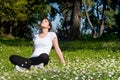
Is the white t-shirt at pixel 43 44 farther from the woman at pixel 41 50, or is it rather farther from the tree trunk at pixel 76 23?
the tree trunk at pixel 76 23

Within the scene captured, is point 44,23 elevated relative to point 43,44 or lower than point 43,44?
elevated

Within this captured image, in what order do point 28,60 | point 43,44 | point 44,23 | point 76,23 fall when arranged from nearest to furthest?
1. point 28,60
2. point 44,23
3. point 43,44
4. point 76,23

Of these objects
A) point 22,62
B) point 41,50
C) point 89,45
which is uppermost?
point 41,50

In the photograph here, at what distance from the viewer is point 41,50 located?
1504 centimetres

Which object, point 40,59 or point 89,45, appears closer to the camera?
point 40,59

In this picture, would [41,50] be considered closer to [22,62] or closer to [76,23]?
[22,62]

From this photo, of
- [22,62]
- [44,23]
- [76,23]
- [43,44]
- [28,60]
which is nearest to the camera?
[22,62]

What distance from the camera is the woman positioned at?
1452cm

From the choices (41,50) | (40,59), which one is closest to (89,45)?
(41,50)

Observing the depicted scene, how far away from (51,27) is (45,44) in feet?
1.93

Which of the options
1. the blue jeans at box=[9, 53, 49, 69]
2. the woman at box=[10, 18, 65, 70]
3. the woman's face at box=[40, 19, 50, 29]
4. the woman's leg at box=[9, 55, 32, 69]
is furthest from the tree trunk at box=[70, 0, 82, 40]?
the woman's leg at box=[9, 55, 32, 69]

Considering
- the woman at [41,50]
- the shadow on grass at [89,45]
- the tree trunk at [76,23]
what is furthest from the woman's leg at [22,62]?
the tree trunk at [76,23]

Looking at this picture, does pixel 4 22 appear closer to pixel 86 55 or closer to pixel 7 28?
pixel 7 28

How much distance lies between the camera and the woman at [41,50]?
14.5m
